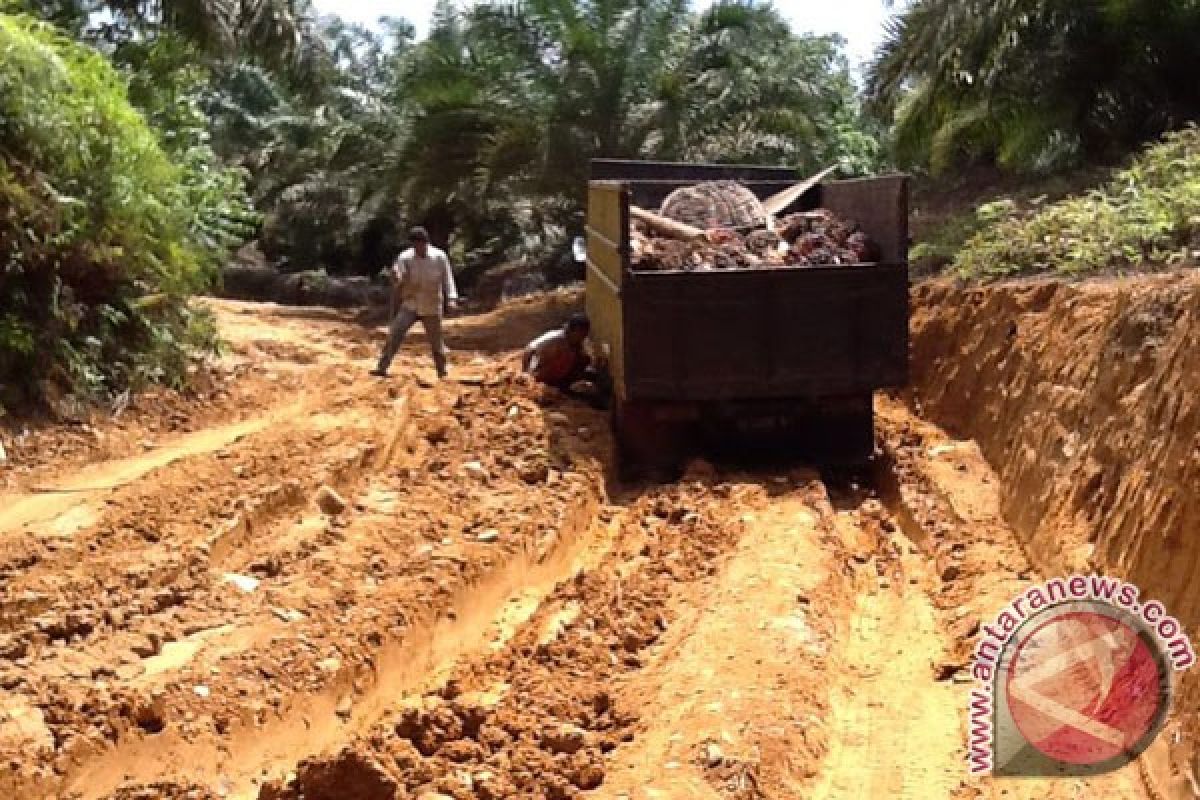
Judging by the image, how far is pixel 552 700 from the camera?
17.2ft

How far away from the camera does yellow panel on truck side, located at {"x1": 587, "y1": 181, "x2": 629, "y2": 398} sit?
29.0ft

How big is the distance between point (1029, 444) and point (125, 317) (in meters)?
6.97

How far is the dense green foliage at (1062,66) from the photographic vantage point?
13695 mm

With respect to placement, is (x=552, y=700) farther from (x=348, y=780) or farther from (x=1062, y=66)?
(x=1062, y=66)

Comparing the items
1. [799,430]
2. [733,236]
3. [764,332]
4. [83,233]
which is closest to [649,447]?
[799,430]

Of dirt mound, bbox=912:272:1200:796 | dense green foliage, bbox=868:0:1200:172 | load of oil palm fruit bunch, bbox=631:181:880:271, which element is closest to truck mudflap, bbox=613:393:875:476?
dirt mound, bbox=912:272:1200:796

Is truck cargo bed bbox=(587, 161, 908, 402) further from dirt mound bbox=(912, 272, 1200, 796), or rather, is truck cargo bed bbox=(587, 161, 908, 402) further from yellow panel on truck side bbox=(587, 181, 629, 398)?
dirt mound bbox=(912, 272, 1200, 796)

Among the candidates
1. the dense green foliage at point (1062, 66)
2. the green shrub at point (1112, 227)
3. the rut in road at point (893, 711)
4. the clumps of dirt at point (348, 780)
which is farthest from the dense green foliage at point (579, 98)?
the clumps of dirt at point (348, 780)

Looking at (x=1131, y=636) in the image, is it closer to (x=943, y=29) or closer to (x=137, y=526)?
(x=137, y=526)

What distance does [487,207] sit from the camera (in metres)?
21.9

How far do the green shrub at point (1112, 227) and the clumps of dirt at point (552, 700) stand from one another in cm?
334

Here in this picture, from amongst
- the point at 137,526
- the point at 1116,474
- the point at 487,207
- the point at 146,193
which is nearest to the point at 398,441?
the point at 137,526

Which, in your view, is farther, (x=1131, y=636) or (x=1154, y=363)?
(x=1154, y=363)

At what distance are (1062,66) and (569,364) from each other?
275 inches
